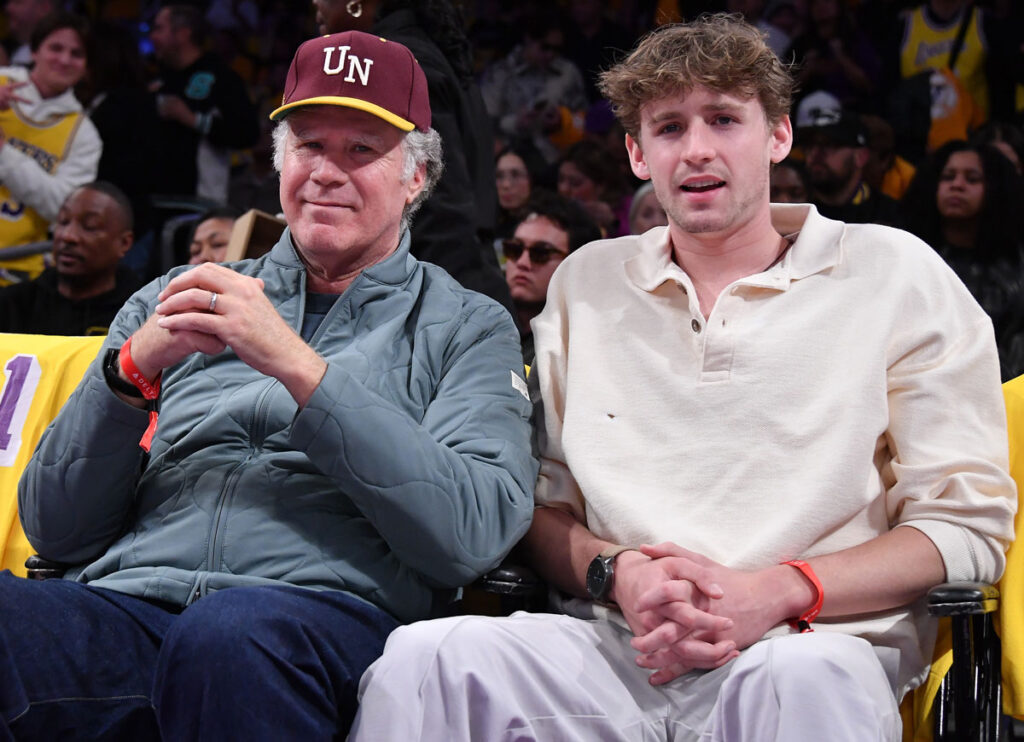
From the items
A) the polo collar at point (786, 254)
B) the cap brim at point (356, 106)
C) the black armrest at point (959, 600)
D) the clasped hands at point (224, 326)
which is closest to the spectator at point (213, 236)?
the cap brim at point (356, 106)

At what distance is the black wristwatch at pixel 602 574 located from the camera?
2.13 m

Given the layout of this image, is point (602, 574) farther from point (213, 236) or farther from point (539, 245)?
point (213, 236)

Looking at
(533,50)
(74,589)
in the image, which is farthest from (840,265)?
(533,50)

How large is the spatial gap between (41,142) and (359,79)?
11.5 ft

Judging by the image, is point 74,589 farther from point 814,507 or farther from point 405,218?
point 814,507

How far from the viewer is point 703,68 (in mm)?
2328

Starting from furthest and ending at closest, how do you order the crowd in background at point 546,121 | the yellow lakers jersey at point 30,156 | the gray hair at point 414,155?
the yellow lakers jersey at point 30,156 → the crowd in background at point 546,121 → the gray hair at point 414,155

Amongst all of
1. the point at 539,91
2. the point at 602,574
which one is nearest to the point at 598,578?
the point at 602,574

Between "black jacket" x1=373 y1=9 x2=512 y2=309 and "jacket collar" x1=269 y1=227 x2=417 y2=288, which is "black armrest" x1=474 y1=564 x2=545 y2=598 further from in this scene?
"black jacket" x1=373 y1=9 x2=512 y2=309

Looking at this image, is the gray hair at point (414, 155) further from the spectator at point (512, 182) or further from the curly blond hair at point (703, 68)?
the spectator at point (512, 182)

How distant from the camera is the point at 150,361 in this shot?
6.84 feet

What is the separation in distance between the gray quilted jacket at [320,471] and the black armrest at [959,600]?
0.69 m

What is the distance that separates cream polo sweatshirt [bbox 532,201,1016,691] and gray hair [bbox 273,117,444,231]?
46 centimetres

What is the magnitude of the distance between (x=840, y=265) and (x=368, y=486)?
3.24 feet
